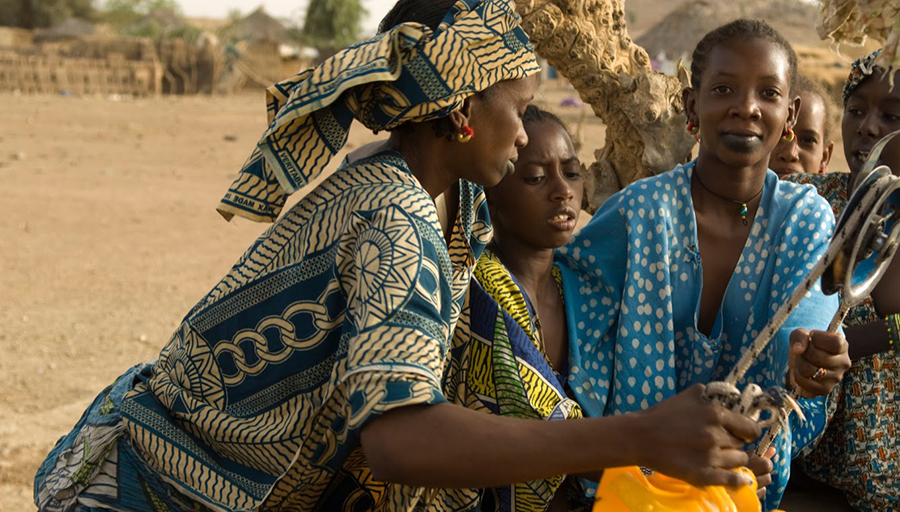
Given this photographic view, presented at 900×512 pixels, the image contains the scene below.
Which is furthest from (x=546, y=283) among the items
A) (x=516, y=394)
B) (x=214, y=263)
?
(x=214, y=263)

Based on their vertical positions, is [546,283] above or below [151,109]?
above

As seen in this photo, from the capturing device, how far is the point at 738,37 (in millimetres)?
2697

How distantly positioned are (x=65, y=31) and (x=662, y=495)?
39640mm

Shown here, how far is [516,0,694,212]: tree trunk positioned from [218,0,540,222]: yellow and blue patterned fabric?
155cm

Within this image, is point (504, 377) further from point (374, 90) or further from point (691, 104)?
point (691, 104)

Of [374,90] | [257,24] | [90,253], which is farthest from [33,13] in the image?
[374,90]

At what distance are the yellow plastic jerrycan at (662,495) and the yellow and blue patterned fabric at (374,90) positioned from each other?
884 mm

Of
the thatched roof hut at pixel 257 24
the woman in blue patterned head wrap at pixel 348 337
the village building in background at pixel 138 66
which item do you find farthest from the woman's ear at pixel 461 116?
the thatched roof hut at pixel 257 24

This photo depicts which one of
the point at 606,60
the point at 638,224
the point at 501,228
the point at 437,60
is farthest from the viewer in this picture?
the point at 606,60

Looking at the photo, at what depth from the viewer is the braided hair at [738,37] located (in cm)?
270

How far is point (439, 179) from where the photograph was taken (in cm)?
218

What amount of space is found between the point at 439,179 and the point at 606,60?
1741mm

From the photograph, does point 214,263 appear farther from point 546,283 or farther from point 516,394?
point 516,394

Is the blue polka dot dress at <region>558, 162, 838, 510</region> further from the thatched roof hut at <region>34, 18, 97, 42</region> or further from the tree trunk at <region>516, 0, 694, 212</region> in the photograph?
the thatched roof hut at <region>34, 18, 97, 42</region>
